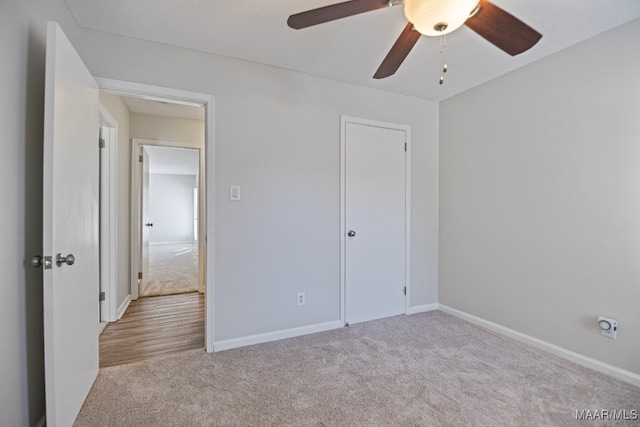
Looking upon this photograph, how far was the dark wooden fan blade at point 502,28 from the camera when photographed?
3.99 ft

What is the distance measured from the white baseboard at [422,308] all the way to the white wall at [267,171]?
2.99ft

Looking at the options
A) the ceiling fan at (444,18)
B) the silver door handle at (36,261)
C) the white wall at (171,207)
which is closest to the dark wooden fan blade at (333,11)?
the ceiling fan at (444,18)

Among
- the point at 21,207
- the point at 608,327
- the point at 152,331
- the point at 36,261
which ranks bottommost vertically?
the point at 152,331

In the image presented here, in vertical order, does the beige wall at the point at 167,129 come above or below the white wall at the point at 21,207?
above

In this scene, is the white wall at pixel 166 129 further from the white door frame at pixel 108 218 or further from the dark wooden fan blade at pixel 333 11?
the dark wooden fan blade at pixel 333 11

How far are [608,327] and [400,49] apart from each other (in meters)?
2.29

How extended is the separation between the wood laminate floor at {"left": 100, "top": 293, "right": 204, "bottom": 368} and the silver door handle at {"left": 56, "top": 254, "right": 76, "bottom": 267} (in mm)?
1135

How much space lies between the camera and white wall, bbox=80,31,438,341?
2.26 metres

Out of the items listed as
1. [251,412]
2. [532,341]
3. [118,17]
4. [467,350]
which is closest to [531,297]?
[532,341]

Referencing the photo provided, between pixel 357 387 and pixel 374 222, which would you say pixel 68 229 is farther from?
pixel 374 222

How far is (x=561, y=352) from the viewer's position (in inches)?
89.6

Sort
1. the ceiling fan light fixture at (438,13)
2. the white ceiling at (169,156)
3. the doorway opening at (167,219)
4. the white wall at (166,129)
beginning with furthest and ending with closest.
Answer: the white ceiling at (169,156) → the doorway opening at (167,219) → the white wall at (166,129) → the ceiling fan light fixture at (438,13)

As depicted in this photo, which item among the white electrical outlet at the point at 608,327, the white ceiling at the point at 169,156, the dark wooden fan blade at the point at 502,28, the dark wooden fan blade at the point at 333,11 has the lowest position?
the white electrical outlet at the point at 608,327

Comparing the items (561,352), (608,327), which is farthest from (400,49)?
Result: (561,352)
